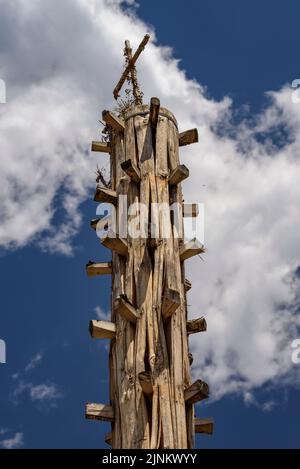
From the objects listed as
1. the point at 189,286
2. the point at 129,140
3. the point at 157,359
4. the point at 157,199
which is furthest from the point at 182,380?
the point at 129,140

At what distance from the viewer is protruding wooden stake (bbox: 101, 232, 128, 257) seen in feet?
18.0

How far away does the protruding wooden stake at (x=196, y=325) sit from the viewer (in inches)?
228

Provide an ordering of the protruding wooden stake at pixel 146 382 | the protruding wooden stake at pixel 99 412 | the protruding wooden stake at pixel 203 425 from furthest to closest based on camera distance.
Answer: the protruding wooden stake at pixel 203 425
the protruding wooden stake at pixel 99 412
the protruding wooden stake at pixel 146 382

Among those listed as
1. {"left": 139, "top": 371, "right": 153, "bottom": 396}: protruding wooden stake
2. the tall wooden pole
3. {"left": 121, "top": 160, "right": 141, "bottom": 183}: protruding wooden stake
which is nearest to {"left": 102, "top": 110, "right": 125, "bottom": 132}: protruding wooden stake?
the tall wooden pole

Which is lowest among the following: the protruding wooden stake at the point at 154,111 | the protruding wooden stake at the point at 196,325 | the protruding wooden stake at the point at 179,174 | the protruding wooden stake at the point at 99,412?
the protruding wooden stake at the point at 99,412

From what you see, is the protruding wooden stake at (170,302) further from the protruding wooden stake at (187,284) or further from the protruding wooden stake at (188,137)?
the protruding wooden stake at (188,137)

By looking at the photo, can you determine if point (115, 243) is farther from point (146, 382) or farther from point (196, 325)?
point (146, 382)

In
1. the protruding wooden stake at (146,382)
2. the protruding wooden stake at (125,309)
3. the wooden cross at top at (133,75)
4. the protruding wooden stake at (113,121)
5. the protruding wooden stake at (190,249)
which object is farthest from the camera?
the wooden cross at top at (133,75)

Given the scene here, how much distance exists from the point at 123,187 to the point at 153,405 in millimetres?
2095

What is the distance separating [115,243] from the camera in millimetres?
5508

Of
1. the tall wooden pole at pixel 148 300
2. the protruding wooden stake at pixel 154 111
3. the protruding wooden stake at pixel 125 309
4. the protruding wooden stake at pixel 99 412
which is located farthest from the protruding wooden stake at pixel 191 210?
the protruding wooden stake at pixel 99 412

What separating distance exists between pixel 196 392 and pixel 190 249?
4.40ft
